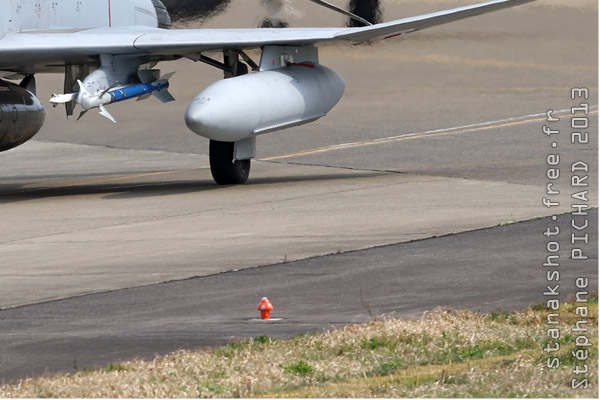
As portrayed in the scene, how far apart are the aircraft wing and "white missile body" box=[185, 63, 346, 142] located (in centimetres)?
56

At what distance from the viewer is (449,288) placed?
12633mm

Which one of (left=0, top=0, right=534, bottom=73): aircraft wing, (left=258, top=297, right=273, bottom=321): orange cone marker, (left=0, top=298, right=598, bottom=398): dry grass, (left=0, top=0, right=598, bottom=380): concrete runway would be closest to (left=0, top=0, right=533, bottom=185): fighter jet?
(left=0, top=0, right=534, bottom=73): aircraft wing

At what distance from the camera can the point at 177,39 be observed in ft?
67.1

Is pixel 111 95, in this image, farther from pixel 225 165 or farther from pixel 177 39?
pixel 225 165

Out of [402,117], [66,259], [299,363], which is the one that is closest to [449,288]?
[299,363]

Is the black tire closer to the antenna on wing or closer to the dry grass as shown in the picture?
the antenna on wing

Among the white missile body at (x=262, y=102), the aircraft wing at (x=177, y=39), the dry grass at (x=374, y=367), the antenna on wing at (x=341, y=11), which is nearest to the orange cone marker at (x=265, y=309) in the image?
the dry grass at (x=374, y=367)

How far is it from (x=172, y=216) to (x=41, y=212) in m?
2.11

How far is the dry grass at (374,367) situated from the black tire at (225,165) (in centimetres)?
1132

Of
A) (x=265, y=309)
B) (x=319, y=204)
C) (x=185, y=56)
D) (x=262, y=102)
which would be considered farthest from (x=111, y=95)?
(x=265, y=309)

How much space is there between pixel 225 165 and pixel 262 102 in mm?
2064

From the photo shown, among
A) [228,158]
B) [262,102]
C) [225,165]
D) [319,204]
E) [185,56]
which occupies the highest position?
[185,56]

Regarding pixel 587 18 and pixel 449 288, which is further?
pixel 587 18

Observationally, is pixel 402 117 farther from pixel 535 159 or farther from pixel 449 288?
pixel 449 288
